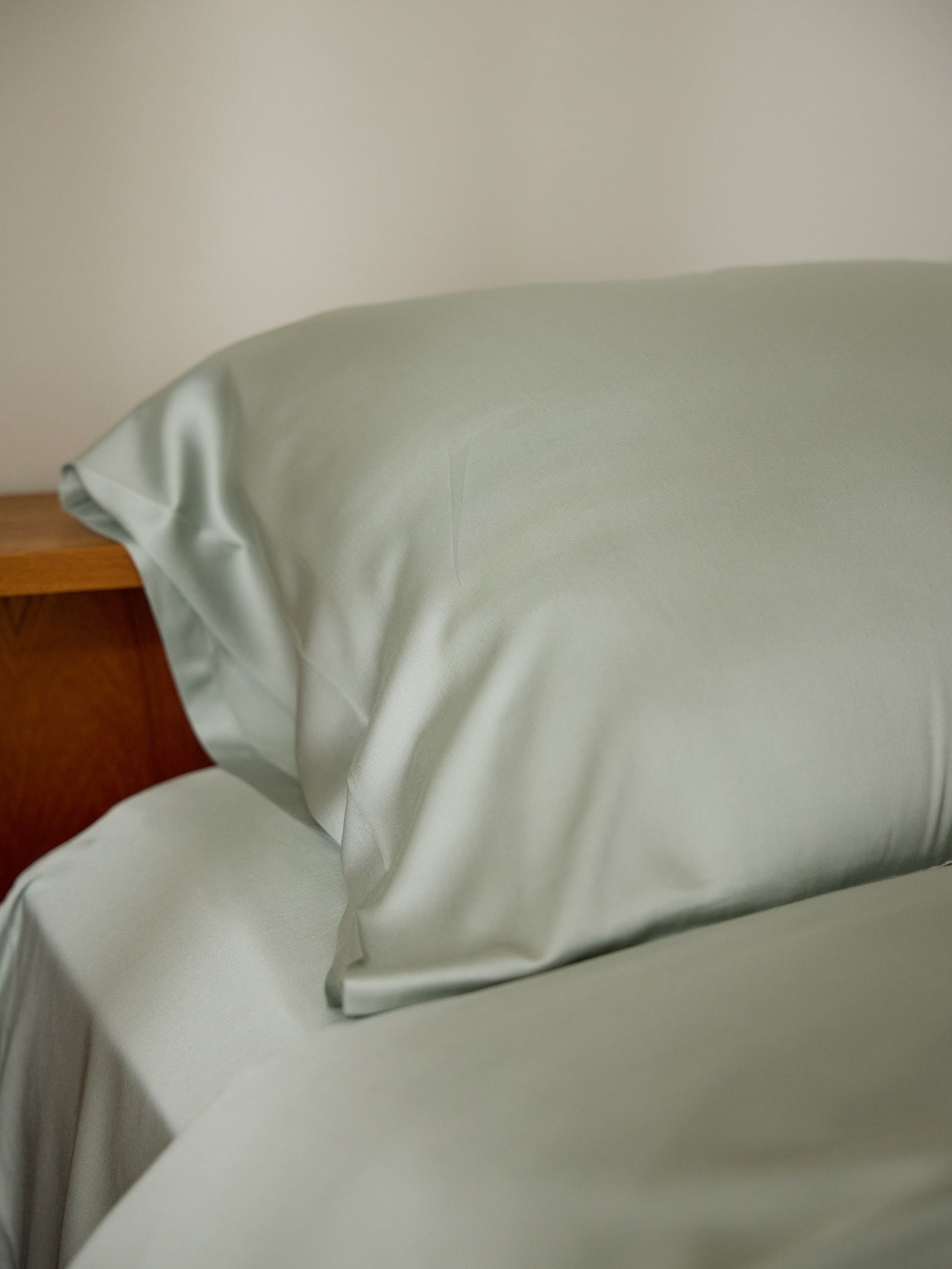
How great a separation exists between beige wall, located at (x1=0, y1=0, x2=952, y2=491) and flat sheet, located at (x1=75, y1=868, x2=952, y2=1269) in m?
0.77

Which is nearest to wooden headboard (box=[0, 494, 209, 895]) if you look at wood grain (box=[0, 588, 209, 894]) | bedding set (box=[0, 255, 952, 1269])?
wood grain (box=[0, 588, 209, 894])

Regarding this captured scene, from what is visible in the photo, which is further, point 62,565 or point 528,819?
point 62,565

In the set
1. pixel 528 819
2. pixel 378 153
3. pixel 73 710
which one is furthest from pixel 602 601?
pixel 378 153

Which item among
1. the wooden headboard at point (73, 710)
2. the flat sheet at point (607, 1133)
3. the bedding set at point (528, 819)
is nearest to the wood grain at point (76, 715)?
the wooden headboard at point (73, 710)

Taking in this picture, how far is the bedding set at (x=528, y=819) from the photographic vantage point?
33 centimetres

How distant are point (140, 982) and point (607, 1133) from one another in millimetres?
295

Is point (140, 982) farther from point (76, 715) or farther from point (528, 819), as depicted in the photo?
point (76, 715)

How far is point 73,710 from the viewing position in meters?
0.88

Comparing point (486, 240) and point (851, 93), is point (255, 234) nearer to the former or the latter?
point (486, 240)

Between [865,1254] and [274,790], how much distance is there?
1.48 ft

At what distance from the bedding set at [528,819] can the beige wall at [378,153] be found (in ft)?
0.95

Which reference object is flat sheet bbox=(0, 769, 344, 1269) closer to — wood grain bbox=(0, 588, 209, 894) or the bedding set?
the bedding set

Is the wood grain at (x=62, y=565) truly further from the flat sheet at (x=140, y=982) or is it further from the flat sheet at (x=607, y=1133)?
the flat sheet at (x=607, y=1133)

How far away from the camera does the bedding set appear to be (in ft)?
1.08
